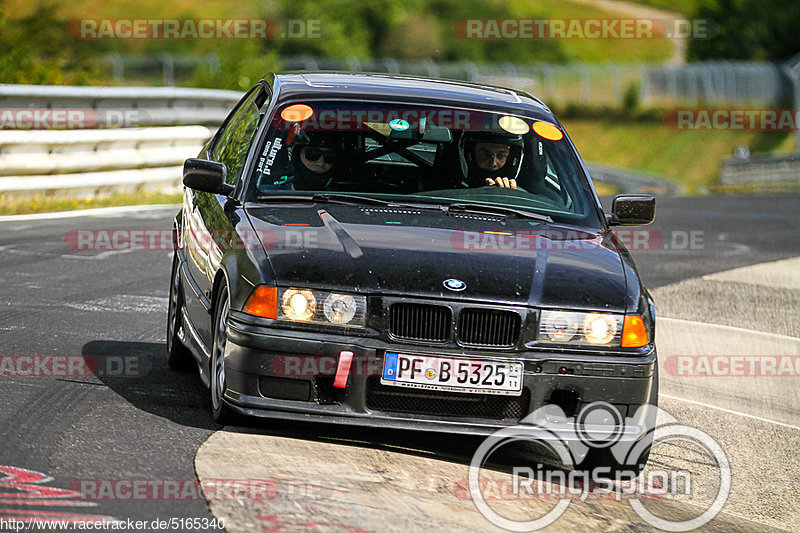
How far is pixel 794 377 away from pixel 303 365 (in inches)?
184

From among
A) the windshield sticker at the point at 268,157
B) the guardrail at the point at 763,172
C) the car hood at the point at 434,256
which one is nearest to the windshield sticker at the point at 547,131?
the car hood at the point at 434,256

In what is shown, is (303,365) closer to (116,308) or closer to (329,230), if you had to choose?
(329,230)

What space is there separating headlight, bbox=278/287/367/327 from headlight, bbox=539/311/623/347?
78 cm

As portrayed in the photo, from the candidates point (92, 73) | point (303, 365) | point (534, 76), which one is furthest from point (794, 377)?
point (534, 76)

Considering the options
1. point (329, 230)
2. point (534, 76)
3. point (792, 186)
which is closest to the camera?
point (329, 230)

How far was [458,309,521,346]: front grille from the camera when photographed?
537cm

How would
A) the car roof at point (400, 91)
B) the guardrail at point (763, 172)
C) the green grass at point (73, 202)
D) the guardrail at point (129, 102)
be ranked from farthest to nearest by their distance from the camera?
the guardrail at point (763, 172) < the guardrail at point (129, 102) < the green grass at point (73, 202) < the car roof at point (400, 91)

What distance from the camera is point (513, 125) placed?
23.1ft

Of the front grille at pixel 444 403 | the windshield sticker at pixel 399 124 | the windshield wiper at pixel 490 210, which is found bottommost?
the front grille at pixel 444 403

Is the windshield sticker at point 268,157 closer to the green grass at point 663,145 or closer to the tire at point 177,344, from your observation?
the tire at point 177,344

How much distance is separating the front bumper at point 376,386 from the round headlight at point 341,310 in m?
0.07

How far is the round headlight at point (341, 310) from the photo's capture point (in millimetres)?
5336

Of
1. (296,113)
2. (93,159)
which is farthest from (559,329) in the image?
(93,159)

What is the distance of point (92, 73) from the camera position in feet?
71.9
